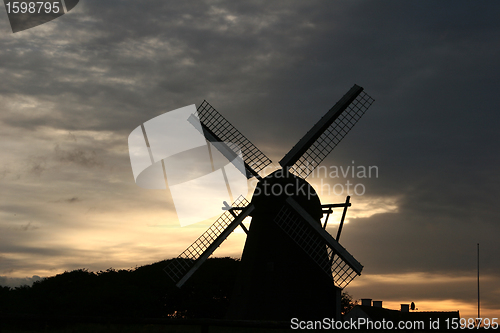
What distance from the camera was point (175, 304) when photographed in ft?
120

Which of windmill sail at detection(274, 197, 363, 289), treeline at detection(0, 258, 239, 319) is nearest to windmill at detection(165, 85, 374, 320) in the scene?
windmill sail at detection(274, 197, 363, 289)

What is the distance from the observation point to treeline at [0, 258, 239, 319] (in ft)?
103

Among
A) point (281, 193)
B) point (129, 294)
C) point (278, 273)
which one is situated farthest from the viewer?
point (129, 294)

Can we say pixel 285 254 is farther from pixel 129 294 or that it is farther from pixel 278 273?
pixel 129 294

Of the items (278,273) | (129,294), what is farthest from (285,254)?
(129,294)

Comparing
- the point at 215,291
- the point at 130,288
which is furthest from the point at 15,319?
the point at 215,291

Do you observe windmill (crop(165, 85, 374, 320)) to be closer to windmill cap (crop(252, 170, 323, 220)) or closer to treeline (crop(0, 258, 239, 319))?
windmill cap (crop(252, 170, 323, 220))

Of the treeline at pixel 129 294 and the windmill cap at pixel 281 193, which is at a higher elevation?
the windmill cap at pixel 281 193

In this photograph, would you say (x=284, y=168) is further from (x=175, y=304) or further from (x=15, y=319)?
(x=175, y=304)

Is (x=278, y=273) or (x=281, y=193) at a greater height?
(x=281, y=193)

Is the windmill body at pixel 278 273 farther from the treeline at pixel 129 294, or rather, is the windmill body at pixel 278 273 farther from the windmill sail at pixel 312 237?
the treeline at pixel 129 294

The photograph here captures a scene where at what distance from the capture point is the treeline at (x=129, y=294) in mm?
31359

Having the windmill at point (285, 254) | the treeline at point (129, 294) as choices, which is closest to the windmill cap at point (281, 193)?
the windmill at point (285, 254)

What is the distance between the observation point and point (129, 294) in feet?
104
